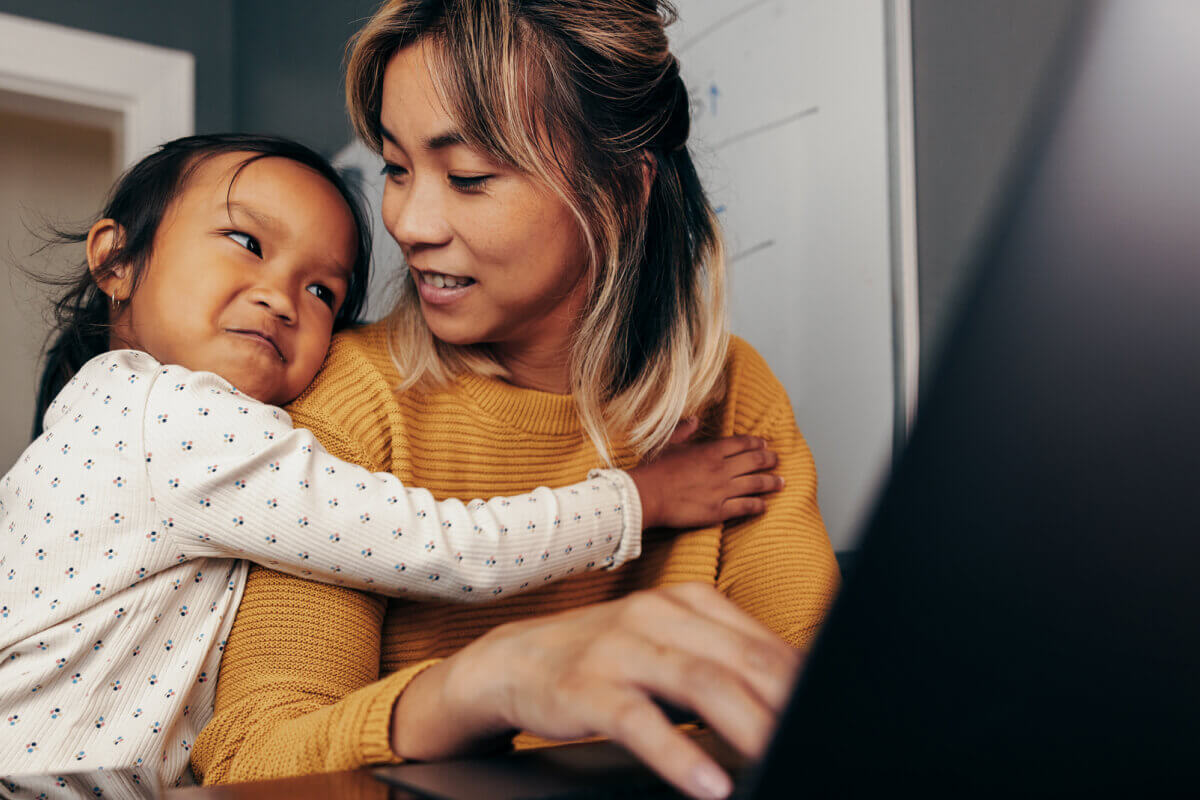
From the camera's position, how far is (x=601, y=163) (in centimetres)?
119

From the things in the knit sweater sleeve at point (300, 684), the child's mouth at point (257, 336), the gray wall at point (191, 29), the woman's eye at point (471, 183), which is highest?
the gray wall at point (191, 29)

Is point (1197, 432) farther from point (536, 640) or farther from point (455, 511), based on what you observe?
point (455, 511)

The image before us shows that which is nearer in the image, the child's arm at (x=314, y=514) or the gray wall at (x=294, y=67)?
the child's arm at (x=314, y=514)

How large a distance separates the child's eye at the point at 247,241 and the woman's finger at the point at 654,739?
0.81 meters

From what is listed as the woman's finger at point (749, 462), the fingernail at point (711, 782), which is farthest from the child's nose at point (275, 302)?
the fingernail at point (711, 782)

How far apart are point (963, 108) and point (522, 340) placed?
679mm

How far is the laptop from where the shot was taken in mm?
236

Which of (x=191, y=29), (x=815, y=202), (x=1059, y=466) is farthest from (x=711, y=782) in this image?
(x=191, y=29)

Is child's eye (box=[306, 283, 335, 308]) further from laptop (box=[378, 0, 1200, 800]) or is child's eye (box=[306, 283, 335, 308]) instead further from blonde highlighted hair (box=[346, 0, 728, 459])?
laptop (box=[378, 0, 1200, 800])

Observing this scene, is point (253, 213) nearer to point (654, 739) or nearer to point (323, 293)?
point (323, 293)

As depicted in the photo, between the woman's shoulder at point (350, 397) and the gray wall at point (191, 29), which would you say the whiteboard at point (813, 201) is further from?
the gray wall at point (191, 29)

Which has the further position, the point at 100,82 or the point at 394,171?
the point at 100,82

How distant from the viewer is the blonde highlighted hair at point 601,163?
1.09 m

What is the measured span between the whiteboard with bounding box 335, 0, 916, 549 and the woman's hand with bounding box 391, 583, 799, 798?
32.0 inches
